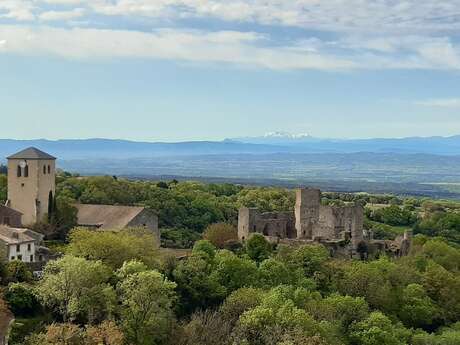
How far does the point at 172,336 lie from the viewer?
36562mm

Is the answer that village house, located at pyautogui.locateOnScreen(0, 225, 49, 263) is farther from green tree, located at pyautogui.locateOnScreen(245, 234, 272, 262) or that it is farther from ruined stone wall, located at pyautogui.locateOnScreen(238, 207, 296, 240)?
ruined stone wall, located at pyautogui.locateOnScreen(238, 207, 296, 240)

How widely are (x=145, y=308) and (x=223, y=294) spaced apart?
8.88m

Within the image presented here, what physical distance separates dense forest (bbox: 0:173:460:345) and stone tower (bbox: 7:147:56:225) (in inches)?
56.9

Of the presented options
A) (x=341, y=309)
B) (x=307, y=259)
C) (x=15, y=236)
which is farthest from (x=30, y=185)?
(x=341, y=309)

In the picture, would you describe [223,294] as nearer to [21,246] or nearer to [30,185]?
[21,246]

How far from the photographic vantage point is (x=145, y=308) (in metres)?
36.4

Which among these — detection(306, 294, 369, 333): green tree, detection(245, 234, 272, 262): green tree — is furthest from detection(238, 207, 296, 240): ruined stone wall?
detection(306, 294, 369, 333): green tree

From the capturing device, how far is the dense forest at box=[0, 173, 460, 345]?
36.1 metres

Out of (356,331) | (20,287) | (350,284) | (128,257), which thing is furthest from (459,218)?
(20,287)

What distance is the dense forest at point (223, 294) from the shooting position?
36.1m

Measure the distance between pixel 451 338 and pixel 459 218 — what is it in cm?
5507

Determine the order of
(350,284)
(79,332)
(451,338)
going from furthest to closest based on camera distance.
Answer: (350,284) → (451,338) → (79,332)

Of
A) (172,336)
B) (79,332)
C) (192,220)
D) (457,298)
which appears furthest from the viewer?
(192,220)

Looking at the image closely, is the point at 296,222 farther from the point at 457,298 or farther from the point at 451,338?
the point at 451,338
